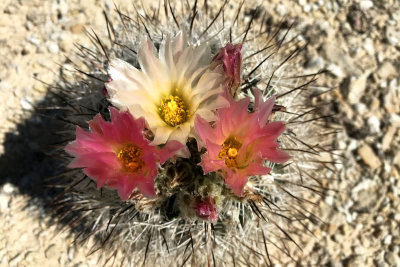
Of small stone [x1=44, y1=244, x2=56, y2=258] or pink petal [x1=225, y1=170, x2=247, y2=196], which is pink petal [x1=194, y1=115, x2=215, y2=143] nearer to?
pink petal [x1=225, y1=170, x2=247, y2=196]

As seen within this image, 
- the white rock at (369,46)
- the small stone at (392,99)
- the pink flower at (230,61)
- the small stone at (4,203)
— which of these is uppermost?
the white rock at (369,46)

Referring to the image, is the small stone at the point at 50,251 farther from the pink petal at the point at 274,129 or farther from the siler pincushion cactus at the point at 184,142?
the pink petal at the point at 274,129

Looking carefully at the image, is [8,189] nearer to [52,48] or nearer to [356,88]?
[52,48]

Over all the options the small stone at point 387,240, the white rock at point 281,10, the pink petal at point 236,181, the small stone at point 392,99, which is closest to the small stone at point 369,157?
the small stone at point 392,99

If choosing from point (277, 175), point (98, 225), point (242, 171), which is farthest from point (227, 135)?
point (98, 225)

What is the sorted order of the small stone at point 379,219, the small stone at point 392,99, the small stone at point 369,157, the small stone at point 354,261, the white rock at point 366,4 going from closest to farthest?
the small stone at point 354,261
the small stone at point 379,219
the small stone at point 369,157
the small stone at point 392,99
the white rock at point 366,4

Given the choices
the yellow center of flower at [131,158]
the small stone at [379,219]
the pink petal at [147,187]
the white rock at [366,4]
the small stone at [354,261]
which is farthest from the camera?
the white rock at [366,4]

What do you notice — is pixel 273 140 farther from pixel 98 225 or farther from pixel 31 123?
pixel 31 123

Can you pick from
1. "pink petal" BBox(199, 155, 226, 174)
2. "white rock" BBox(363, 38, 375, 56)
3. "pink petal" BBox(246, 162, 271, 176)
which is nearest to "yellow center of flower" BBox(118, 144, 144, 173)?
"pink petal" BBox(199, 155, 226, 174)
